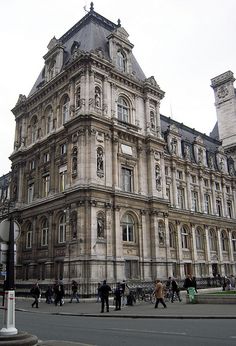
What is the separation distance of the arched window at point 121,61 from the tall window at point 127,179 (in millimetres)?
11832

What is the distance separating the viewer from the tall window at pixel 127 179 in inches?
1532

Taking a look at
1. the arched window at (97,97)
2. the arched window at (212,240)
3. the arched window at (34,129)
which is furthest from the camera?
→ the arched window at (212,240)

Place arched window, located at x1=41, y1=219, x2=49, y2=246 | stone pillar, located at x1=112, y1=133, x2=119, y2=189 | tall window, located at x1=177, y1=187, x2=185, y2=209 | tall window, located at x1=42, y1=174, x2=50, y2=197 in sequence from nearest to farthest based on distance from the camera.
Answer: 1. stone pillar, located at x1=112, y1=133, x2=119, y2=189
2. arched window, located at x1=41, y1=219, x2=49, y2=246
3. tall window, located at x1=42, y1=174, x2=50, y2=197
4. tall window, located at x1=177, y1=187, x2=185, y2=209

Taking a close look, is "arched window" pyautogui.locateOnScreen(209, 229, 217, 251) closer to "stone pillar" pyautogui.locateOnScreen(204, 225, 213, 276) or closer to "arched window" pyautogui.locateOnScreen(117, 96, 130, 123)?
"stone pillar" pyautogui.locateOnScreen(204, 225, 213, 276)

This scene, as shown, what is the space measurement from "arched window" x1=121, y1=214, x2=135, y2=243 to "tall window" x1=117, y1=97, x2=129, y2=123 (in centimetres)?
1078

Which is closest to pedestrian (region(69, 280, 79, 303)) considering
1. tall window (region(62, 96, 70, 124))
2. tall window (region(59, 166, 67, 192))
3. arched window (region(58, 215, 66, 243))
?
arched window (region(58, 215, 66, 243))

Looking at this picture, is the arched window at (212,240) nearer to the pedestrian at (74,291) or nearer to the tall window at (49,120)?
the tall window at (49,120)

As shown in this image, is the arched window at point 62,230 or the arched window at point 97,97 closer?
the arched window at point 62,230

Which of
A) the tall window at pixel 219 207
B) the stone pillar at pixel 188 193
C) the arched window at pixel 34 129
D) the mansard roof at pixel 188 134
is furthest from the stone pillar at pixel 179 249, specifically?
the arched window at pixel 34 129

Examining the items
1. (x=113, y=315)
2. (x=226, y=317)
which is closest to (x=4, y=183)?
(x=113, y=315)

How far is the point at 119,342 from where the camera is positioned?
1059cm

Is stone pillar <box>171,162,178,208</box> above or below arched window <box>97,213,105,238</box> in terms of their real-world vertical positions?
above

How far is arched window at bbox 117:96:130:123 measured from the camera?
1626 inches

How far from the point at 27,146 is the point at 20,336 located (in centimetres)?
3855
